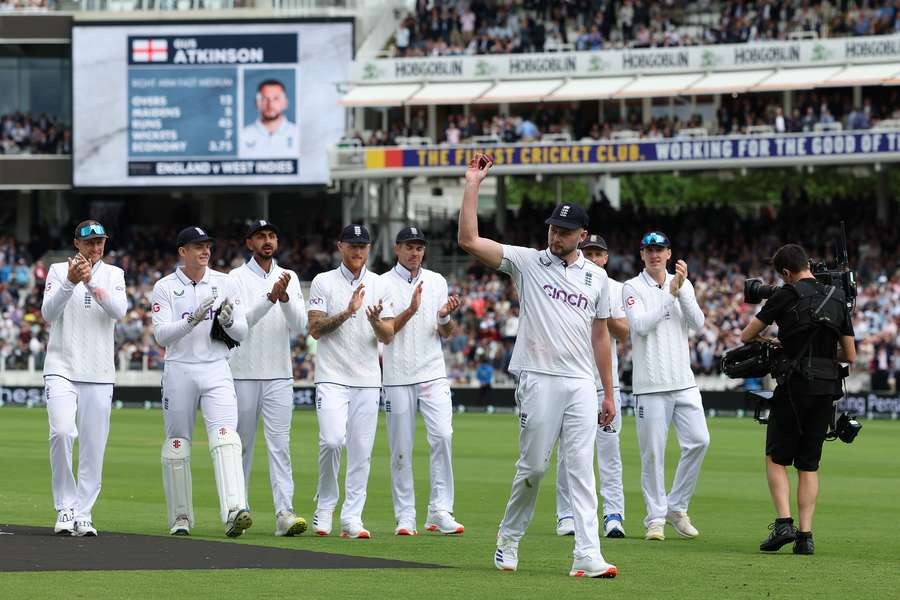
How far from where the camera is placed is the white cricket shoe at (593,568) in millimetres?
9867

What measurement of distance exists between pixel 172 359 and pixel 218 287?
680mm

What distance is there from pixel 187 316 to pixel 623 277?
34088 mm

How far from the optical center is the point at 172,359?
40.1ft

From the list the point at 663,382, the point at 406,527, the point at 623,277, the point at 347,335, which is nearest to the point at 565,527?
the point at 406,527

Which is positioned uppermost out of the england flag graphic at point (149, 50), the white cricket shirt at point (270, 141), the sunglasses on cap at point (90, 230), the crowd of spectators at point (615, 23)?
the crowd of spectators at point (615, 23)

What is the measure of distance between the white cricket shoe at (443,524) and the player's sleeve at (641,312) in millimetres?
2221

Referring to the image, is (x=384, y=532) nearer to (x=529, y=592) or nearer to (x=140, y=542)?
(x=140, y=542)

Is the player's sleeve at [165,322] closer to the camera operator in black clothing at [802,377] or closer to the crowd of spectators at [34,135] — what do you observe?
the camera operator in black clothing at [802,377]

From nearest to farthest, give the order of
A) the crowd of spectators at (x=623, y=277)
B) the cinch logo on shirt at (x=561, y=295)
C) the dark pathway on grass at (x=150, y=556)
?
the dark pathway on grass at (x=150, y=556) → the cinch logo on shirt at (x=561, y=295) → the crowd of spectators at (x=623, y=277)

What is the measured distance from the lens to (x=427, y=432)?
13.2 meters

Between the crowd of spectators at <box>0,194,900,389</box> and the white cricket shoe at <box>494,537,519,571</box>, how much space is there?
85.9ft

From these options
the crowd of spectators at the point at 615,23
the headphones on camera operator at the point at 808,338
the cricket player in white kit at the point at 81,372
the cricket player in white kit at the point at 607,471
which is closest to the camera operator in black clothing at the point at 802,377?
the headphones on camera operator at the point at 808,338

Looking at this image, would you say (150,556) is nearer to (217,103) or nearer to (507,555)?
(507,555)

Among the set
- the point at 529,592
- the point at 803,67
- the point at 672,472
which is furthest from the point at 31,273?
the point at 529,592
